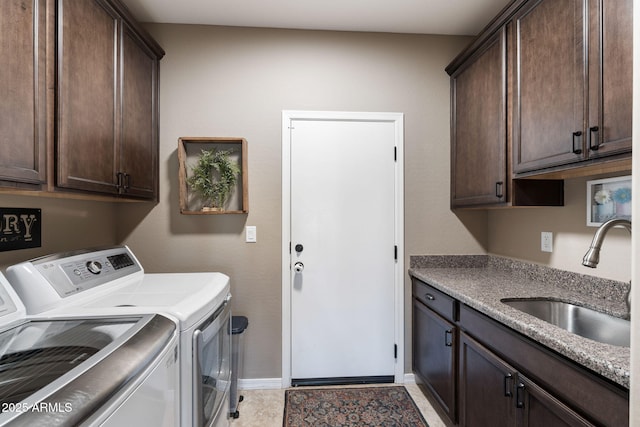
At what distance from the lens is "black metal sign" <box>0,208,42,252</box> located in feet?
4.37

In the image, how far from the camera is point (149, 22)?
2.17 m

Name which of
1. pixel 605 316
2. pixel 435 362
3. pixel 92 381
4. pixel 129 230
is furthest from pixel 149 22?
pixel 605 316

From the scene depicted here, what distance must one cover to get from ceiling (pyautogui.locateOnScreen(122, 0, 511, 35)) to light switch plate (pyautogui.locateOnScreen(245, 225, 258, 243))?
1467mm

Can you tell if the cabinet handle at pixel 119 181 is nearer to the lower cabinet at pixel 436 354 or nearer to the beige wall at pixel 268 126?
the beige wall at pixel 268 126

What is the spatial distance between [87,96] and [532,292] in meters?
2.41

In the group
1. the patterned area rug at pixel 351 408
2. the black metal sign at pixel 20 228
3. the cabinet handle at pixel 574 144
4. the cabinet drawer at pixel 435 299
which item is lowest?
the patterned area rug at pixel 351 408

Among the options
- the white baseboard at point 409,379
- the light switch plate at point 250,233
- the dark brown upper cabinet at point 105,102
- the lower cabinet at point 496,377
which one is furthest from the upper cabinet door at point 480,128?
the dark brown upper cabinet at point 105,102

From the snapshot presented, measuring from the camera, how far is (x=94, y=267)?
4.86ft

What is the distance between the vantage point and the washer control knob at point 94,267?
4.77 ft

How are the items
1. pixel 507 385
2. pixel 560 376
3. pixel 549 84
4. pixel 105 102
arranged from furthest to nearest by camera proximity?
1. pixel 105 102
2. pixel 549 84
3. pixel 507 385
4. pixel 560 376

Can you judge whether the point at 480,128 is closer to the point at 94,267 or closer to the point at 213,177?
the point at 213,177

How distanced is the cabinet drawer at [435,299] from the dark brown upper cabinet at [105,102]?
1.93 m

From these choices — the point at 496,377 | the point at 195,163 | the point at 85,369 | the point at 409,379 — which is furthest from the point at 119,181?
the point at 409,379

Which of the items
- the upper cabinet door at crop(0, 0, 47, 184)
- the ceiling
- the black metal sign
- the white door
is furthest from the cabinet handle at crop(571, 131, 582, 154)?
the black metal sign
